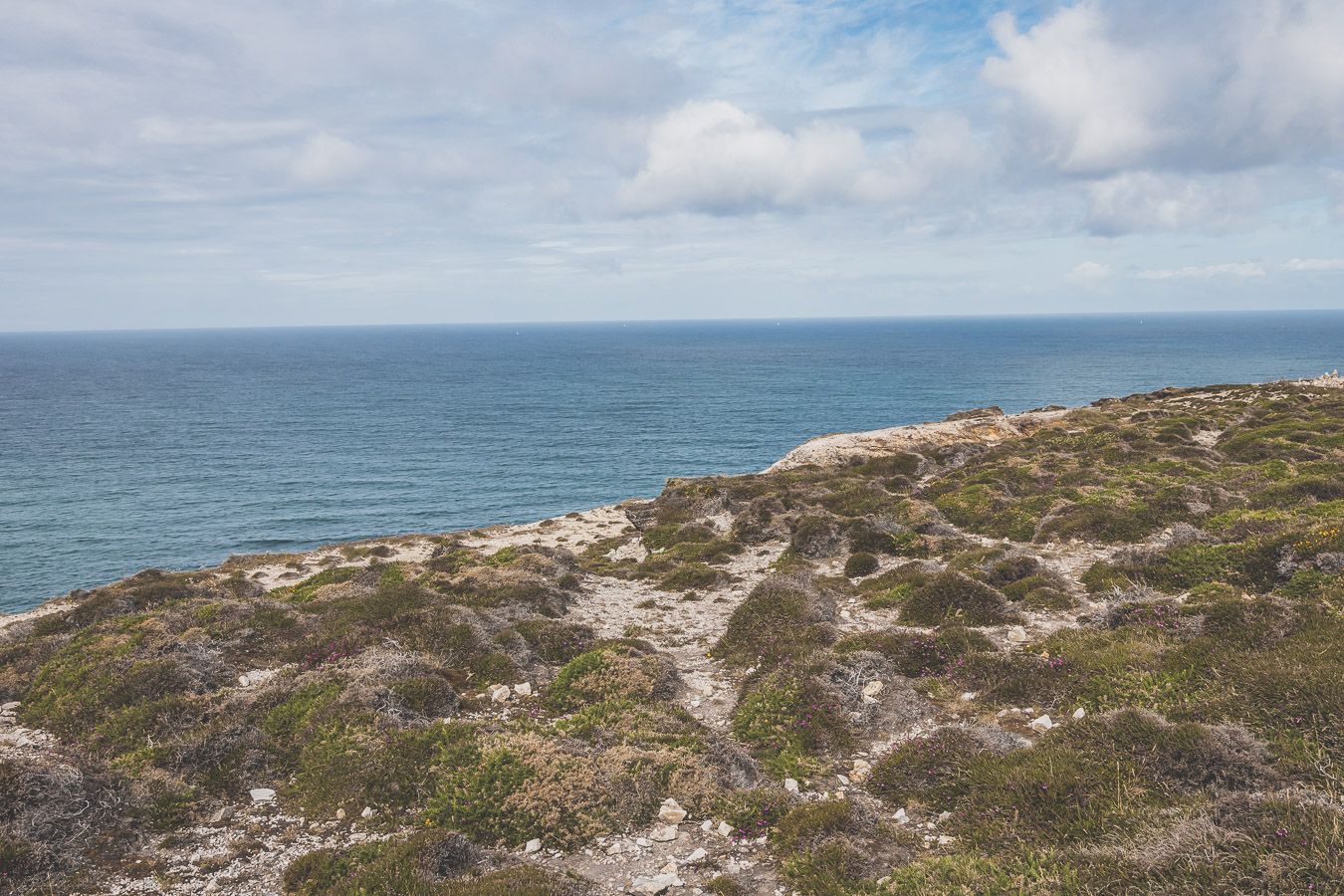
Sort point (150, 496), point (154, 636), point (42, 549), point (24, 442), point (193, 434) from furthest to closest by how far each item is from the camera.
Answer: point (193, 434)
point (24, 442)
point (150, 496)
point (42, 549)
point (154, 636)

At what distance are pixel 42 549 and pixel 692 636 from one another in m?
62.0

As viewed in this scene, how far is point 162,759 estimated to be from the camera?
12047mm

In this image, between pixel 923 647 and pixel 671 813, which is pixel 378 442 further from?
pixel 671 813

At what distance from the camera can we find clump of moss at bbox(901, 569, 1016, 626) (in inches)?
686

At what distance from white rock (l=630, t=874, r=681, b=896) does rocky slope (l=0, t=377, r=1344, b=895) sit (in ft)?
0.17

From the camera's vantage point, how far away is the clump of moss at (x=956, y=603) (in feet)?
57.2

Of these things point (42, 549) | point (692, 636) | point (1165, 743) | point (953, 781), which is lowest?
point (42, 549)

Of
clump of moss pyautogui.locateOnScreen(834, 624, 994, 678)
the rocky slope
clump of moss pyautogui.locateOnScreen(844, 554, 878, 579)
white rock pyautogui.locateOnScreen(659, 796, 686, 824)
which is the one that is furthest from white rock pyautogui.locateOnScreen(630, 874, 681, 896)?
clump of moss pyautogui.locateOnScreen(844, 554, 878, 579)

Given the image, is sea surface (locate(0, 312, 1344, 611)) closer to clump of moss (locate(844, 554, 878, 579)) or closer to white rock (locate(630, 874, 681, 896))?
clump of moss (locate(844, 554, 878, 579))

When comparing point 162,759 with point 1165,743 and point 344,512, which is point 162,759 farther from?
point 344,512

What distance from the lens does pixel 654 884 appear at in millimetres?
8914

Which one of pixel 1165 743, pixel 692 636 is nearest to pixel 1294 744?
pixel 1165 743

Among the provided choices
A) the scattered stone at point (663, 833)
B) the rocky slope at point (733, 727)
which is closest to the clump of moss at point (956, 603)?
the rocky slope at point (733, 727)

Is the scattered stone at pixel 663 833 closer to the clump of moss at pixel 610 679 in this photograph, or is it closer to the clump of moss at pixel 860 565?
the clump of moss at pixel 610 679
